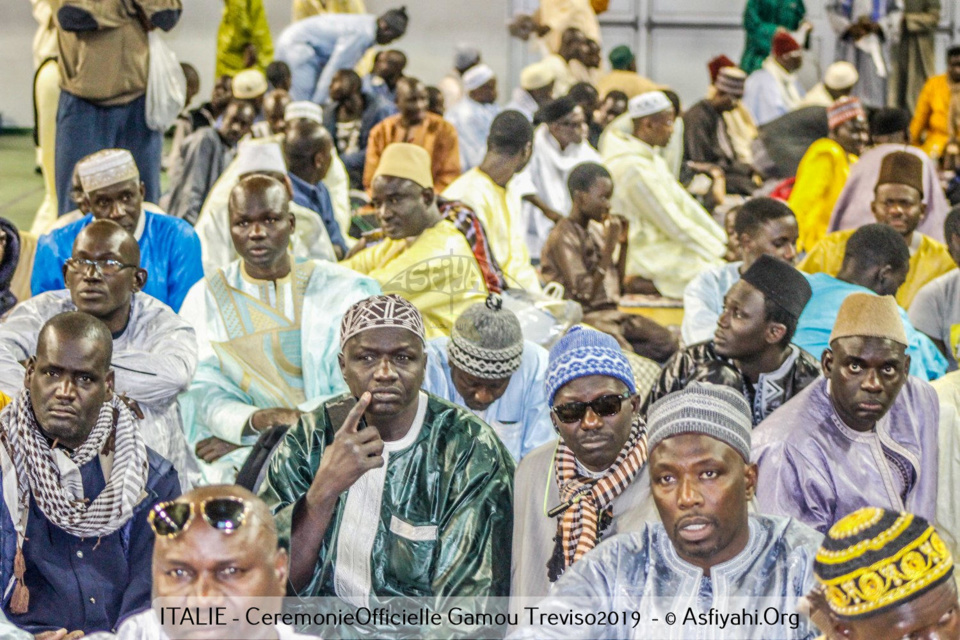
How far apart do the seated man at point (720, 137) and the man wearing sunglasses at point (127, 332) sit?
25.1 ft

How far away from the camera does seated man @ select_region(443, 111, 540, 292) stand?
7.28 meters

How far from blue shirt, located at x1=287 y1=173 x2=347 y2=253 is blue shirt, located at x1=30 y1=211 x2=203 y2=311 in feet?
5.89

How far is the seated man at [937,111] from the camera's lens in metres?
11.9

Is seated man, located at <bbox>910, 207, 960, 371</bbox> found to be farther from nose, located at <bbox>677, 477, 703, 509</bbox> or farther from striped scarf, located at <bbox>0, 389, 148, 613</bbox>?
striped scarf, located at <bbox>0, 389, 148, 613</bbox>

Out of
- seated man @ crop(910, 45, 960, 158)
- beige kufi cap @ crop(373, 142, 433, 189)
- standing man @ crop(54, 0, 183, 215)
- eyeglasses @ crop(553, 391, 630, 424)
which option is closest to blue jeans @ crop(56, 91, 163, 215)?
standing man @ crop(54, 0, 183, 215)

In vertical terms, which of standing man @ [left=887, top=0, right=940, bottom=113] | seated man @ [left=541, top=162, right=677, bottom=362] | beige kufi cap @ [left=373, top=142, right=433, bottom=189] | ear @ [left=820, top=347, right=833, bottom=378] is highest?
ear @ [left=820, top=347, right=833, bottom=378]

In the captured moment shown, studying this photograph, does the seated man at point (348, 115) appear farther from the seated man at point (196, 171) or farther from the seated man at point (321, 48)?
the seated man at point (196, 171)

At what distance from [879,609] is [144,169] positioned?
5.71 m

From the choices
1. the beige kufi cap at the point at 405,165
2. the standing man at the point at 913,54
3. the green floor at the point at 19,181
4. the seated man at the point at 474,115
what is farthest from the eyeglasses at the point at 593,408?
the standing man at the point at 913,54

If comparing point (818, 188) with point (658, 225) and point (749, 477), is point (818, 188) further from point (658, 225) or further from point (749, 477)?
point (749, 477)

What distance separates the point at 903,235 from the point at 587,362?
3.43 metres

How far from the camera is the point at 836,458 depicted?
4.08 meters

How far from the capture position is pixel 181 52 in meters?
13.6

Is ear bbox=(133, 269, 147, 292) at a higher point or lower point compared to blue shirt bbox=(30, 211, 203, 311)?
higher
